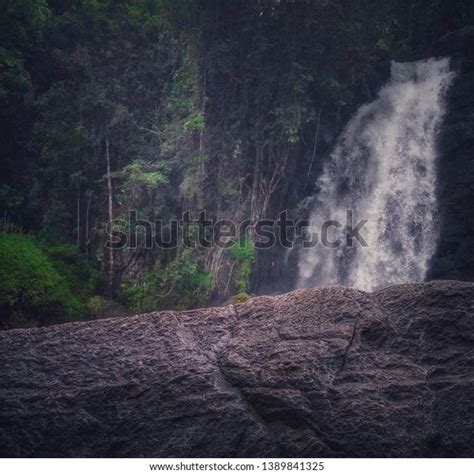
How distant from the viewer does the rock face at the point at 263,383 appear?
3.31 meters

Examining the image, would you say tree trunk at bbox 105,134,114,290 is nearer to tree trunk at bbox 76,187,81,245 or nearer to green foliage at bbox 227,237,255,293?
tree trunk at bbox 76,187,81,245

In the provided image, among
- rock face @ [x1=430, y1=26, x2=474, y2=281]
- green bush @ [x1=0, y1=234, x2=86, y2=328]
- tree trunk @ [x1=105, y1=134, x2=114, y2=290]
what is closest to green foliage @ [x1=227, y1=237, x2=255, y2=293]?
tree trunk @ [x1=105, y1=134, x2=114, y2=290]

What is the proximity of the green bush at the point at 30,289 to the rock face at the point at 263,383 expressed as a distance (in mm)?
6214

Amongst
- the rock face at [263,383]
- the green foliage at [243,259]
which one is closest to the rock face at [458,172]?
the green foliage at [243,259]

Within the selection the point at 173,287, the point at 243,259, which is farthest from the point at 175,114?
the point at 173,287

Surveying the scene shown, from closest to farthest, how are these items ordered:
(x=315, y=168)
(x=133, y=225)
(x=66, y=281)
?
1. (x=66, y=281)
2. (x=133, y=225)
3. (x=315, y=168)

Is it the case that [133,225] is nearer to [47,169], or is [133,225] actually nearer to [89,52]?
[47,169]

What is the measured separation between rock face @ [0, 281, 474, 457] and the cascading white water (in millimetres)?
8659

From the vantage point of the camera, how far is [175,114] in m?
13.1

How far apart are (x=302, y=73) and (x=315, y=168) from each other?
2.16 meters

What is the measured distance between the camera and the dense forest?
1205 cm

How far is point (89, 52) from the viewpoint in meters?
13.0
